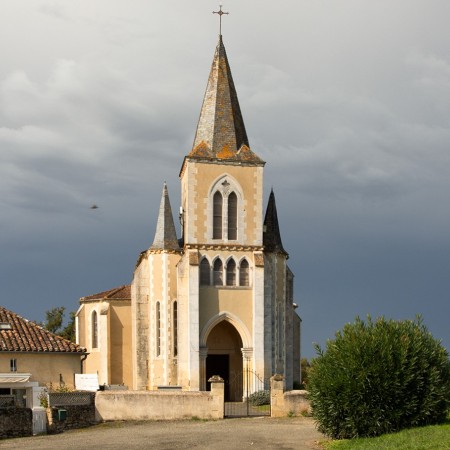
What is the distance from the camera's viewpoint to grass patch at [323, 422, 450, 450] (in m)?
20.0

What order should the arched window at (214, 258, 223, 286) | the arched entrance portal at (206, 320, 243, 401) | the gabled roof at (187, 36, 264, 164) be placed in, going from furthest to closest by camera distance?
the arched entrance portal at (206, 320, 243, 401), the gabled roof at (187, 36, 264, 164), the arched window at (214, 258, 223, 286)

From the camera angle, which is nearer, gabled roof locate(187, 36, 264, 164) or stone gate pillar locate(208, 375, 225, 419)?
stone gate pillar locate(208, 375, 225, 419)

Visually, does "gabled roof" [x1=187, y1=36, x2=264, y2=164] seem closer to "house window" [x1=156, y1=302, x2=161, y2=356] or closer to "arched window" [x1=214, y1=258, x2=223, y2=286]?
"arched window" [x1=214, y1=258, x2=223, y2=286]

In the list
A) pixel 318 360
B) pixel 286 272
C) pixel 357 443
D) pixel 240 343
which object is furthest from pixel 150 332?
pixel 357 443

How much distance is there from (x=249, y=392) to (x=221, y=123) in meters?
15.8

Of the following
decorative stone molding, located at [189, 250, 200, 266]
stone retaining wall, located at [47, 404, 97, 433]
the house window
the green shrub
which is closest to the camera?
the green shrub

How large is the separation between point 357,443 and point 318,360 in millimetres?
3371

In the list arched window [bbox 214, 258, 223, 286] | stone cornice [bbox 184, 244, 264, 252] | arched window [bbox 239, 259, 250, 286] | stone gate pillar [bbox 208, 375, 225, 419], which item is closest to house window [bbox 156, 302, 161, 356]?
arched window [bbox 214, 258, 223, 286]

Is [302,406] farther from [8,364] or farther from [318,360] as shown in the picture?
[8,364]

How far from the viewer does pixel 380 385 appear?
23.6 m

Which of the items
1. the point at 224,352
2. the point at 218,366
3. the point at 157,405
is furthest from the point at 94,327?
the point at 157,405

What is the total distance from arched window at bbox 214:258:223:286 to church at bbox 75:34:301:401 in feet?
0.18

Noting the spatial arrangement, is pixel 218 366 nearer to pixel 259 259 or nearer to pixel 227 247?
pixel 259 259

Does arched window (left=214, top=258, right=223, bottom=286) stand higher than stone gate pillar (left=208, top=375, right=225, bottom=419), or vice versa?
arched window (left=214, top=258, right=223, bottom=286)
